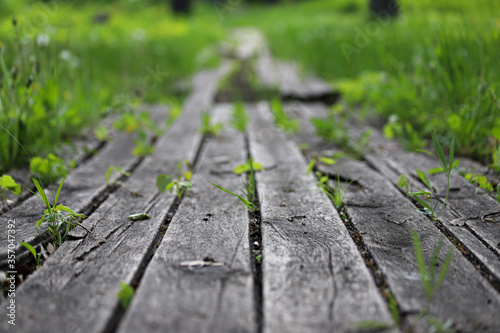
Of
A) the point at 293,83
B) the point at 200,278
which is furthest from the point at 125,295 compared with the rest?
the point at 293,83

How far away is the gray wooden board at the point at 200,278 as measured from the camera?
2.84 ft

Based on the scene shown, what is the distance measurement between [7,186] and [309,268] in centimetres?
117

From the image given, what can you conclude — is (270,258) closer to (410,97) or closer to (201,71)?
(410,97)

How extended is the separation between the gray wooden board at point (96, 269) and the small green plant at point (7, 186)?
0.33m

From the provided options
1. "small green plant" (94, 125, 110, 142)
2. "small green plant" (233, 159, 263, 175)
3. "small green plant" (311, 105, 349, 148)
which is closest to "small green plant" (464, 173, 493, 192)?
"small green plant" (311, 105, 349, 148)

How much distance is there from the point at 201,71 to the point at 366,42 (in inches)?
92.6

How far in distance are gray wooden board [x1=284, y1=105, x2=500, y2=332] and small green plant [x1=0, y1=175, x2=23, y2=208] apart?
4.18 feet

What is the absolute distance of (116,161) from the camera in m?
2.10

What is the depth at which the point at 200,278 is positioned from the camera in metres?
1.03

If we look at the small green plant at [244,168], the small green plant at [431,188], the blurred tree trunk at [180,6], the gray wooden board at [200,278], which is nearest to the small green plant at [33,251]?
the gray wooden board at [200,278]

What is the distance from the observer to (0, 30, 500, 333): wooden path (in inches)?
34.8

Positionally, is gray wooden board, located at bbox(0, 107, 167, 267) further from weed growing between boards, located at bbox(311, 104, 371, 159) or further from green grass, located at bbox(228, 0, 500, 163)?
green grass, located at bbox(228, 0, 500, 163)

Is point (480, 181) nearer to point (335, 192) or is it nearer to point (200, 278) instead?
point (335, 192)

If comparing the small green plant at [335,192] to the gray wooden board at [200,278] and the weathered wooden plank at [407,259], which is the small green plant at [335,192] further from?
the gray wooden board at [200,278]
